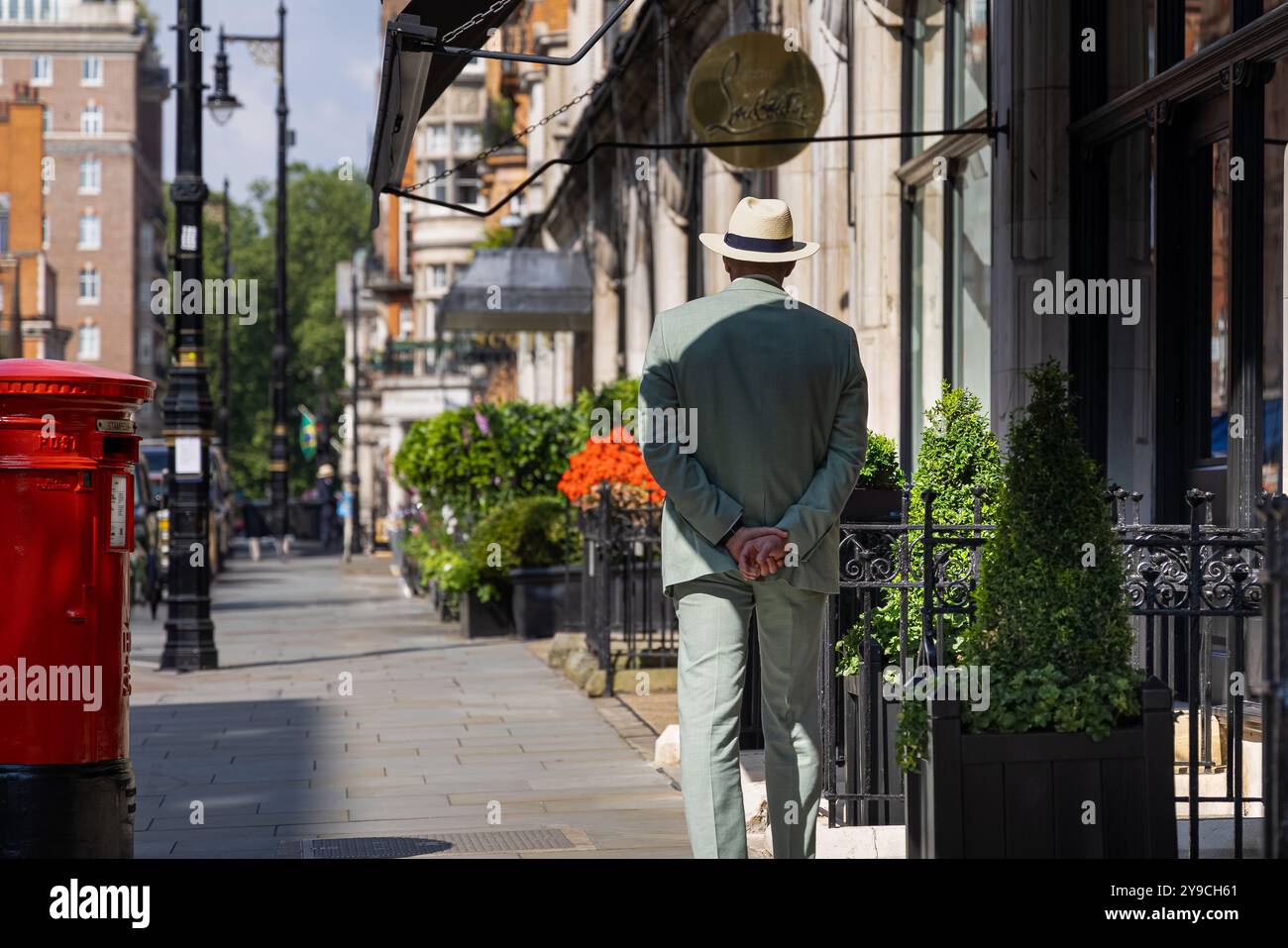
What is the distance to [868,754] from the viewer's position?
7027mm

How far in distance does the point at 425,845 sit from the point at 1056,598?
321cm

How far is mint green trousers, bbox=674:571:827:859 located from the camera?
17.6ft

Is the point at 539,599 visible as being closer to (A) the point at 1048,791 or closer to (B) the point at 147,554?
(B) the point at 147,554

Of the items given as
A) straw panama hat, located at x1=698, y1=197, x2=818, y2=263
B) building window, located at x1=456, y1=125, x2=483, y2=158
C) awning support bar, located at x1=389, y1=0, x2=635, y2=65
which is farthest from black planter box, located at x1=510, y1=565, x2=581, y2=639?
building window, located at x1=456, y1=125, x2=483, y2=158

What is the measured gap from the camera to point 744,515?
5.41 m

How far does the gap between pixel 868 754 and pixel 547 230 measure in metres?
30.3

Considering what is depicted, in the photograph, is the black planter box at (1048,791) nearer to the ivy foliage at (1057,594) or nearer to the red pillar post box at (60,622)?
the ivy foliage at (1057,594)

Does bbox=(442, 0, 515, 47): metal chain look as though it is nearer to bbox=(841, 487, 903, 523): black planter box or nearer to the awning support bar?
the awning support bar

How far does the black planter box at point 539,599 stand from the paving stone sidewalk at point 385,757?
609 mm

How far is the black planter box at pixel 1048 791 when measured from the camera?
4914 millimetres

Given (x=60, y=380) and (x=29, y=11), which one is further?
(x=29, y=11)

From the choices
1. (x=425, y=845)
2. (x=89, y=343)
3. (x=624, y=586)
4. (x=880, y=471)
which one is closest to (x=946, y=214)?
(x=624, y=586)

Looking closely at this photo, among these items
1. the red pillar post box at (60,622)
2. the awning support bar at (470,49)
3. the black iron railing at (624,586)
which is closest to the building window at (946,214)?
the black iron railing at (624,586)
